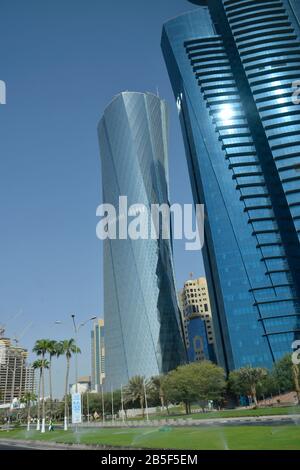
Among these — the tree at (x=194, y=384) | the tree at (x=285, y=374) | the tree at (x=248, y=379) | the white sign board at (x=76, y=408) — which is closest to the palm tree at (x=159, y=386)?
the tree at (x=194, y=384)

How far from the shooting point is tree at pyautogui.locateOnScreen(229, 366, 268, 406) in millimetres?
100250

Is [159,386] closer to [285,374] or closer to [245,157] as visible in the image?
[285,374]

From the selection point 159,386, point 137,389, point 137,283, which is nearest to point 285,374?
point 159,386

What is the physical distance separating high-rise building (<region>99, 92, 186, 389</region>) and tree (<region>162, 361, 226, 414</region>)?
79299mm

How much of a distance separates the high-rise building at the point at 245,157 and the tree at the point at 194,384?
98.9ft

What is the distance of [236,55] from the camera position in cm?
16838

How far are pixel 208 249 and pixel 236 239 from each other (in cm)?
1275

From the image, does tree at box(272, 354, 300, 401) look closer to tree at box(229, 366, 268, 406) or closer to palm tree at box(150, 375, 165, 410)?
tree at box(229, 366, 268, 406)

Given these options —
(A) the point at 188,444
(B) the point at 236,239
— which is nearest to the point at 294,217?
(B) the point at 236,239

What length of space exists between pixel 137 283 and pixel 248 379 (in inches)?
3292

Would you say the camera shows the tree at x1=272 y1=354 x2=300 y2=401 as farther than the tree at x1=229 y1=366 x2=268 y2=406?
No

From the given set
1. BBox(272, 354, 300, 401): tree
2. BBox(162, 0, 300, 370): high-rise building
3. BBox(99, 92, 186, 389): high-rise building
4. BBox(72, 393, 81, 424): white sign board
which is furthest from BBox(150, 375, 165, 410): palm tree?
BBox(72, 393, 81, 424): white sign board

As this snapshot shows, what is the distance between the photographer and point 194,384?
94875mm

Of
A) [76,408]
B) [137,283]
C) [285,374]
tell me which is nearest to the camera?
[76,408]
